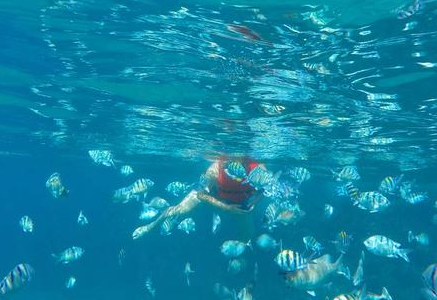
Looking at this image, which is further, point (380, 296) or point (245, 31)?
point (245, 31)

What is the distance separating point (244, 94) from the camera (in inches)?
655

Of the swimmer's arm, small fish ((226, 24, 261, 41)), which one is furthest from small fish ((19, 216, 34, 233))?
small fish ((226, 24, 261, 41))

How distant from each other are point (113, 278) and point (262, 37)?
145ft

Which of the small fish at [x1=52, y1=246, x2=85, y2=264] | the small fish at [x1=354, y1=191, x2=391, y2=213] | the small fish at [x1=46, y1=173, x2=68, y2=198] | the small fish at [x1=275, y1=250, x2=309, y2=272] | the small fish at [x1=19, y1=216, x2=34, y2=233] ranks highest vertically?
the small fish at [x1=354, y1=191, x2=391, y2=213]

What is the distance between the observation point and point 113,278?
159ft

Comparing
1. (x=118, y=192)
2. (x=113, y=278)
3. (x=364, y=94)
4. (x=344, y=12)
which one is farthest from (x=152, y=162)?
(x=344, y=12)

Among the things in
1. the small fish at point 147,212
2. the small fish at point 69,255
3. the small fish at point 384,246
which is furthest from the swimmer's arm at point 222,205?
the small fish at point 384,246

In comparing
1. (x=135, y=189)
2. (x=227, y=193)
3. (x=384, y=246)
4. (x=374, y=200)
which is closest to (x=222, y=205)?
(x=227, y=193)

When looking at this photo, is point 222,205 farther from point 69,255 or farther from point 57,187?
point 57,187

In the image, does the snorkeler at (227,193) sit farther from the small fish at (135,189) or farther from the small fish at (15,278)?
the small fish at (15,278)

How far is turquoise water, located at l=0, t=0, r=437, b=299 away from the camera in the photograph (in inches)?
426

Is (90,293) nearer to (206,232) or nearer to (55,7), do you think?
(206,232)

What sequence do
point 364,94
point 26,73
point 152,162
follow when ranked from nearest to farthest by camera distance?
point 364,94, point 26,73, point 152,162

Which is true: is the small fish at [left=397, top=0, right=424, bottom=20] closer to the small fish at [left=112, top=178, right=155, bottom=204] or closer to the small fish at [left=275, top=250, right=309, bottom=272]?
the small fish at [left=275, top=250, right=309, bottom=272]
